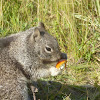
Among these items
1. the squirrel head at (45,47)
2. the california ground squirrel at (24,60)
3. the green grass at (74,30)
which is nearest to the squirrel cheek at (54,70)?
the california ground squirrel at (24,60)

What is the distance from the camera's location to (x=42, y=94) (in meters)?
3.86

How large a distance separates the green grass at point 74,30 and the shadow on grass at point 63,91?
0.12 feet

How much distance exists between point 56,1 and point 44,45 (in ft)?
6.19

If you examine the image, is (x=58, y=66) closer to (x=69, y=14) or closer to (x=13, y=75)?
(x=13, y=75)

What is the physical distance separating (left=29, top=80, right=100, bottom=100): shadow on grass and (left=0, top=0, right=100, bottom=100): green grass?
0.12ft

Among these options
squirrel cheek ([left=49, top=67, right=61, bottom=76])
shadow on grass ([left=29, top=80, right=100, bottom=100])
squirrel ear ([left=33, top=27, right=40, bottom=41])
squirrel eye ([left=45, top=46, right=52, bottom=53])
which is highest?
squirrel ear ([left=33, top=27, right=40, bottom=41])

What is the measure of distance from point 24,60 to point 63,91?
1.18 metres

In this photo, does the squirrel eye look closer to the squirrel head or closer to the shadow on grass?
the squirrel head

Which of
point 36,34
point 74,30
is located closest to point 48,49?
point 36,34

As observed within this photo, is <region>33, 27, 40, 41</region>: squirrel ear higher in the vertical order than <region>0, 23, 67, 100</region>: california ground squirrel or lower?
higher

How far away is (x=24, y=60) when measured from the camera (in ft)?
10.1

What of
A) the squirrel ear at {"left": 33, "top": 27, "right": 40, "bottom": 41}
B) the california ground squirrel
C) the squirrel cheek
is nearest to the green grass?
the squirrel cheek

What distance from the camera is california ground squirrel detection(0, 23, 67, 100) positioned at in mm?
2973

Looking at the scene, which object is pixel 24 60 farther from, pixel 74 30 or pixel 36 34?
pixel 74 30
